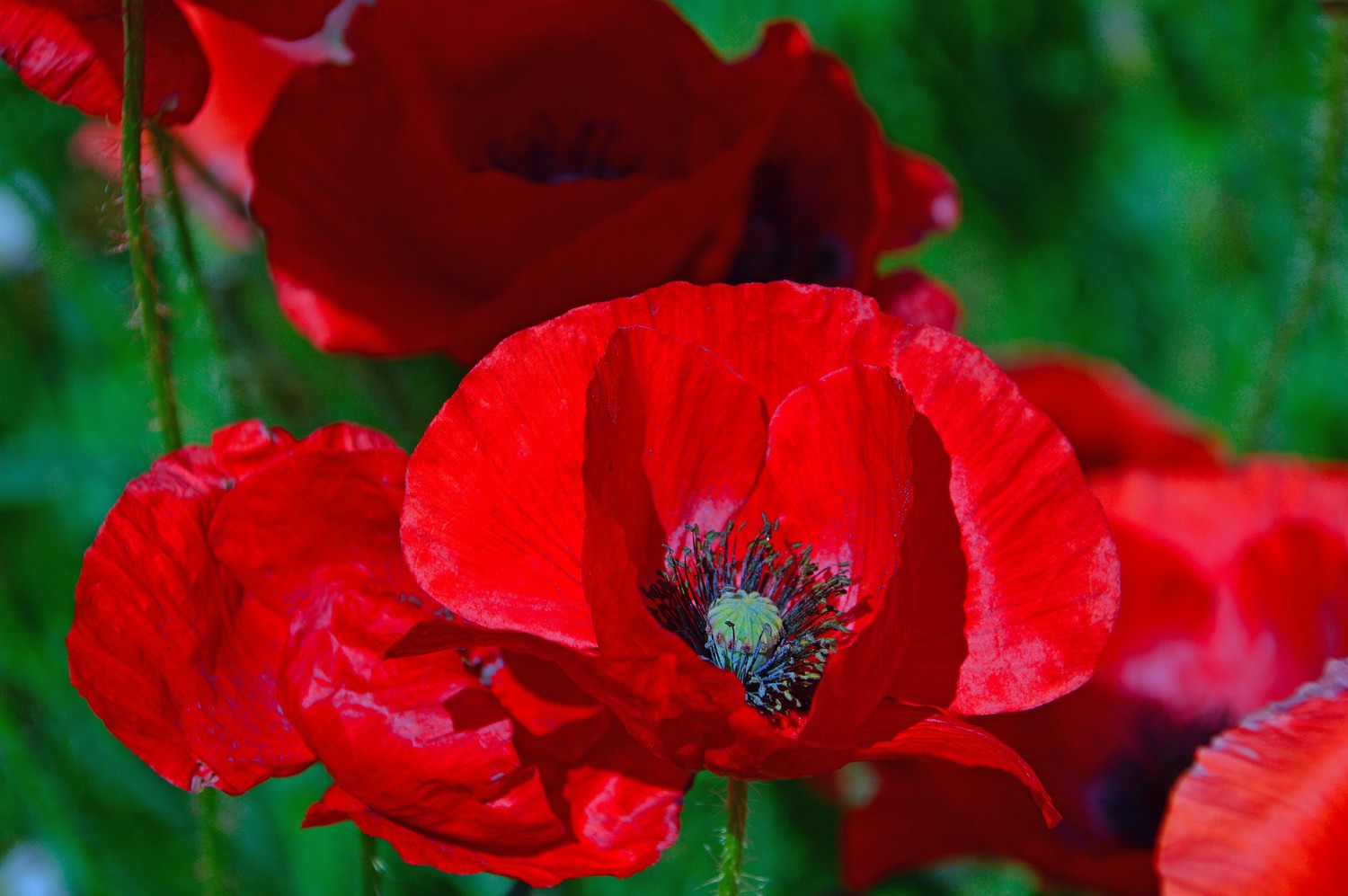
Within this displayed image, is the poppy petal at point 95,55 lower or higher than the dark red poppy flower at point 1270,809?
higher

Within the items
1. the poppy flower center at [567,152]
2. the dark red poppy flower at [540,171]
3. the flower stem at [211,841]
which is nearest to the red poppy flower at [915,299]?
the dark red poppy flower at [540,171]

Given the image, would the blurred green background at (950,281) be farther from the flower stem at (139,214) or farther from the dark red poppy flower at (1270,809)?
the dark red poppy flower at (1270,809)

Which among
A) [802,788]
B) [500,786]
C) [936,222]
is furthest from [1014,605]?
[802,788]

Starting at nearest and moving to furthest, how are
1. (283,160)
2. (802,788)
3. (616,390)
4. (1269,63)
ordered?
(616,390), (283,160), (802,788), (1269,63)

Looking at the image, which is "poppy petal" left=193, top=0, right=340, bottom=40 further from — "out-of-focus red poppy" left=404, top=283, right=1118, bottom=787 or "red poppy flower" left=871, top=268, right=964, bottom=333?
"red poppy flower" left=871, top=268, right=964, bottom=333

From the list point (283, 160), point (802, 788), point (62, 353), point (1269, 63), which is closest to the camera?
point (283, 160)

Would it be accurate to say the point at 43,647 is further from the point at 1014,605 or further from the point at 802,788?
the point at 1014,605
